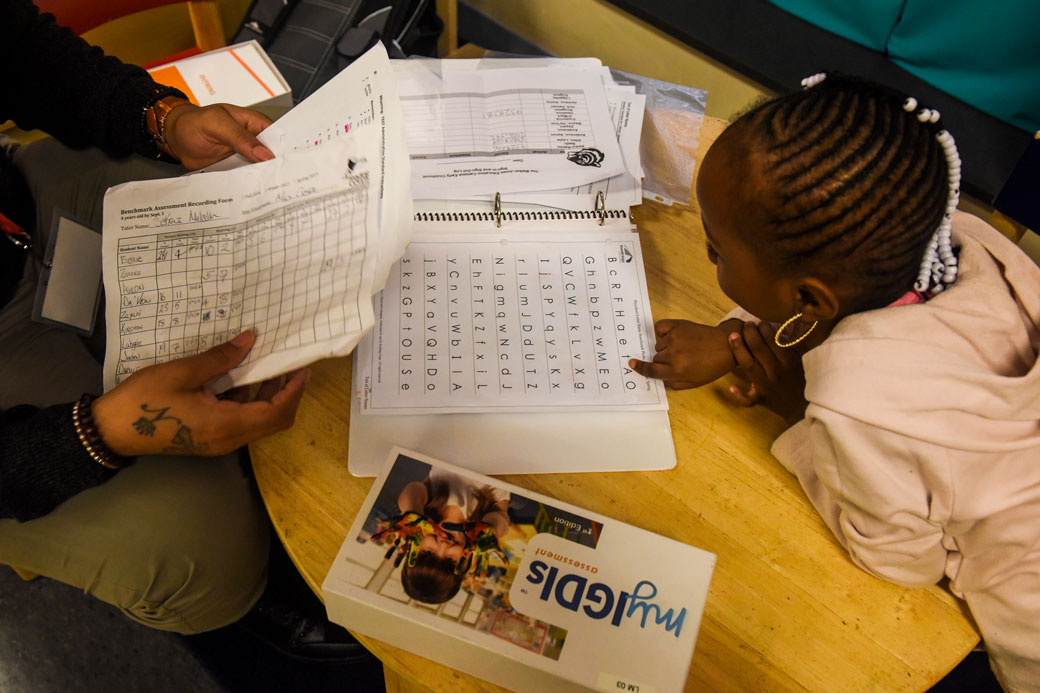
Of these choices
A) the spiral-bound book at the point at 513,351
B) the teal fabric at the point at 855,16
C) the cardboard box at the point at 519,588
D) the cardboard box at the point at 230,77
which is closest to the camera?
the cardboard box at the point at 519,588

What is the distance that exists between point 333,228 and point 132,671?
0.90m

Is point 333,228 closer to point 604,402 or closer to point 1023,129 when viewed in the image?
point 604,402

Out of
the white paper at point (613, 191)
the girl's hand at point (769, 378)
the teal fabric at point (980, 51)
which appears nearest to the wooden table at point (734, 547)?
the girl's hand at point (769, 378)

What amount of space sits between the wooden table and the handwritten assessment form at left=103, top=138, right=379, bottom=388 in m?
0.12

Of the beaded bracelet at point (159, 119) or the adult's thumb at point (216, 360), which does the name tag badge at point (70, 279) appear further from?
the adult's thumb at point (216, 360)

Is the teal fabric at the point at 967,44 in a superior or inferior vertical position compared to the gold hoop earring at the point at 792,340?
superior

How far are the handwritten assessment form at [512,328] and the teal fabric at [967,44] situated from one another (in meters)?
0.97

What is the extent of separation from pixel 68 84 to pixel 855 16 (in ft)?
4.79

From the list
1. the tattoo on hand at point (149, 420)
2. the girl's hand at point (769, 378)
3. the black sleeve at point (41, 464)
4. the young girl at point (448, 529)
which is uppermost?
the girl's hand at point (769, 378)

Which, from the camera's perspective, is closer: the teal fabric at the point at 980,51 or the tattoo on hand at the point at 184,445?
the tattoo on hand at the point at 184,445

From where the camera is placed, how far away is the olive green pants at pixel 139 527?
695 millimetres

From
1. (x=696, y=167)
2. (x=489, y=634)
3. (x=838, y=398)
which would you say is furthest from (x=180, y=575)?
(x=696, y=167)

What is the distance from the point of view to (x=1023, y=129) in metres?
1.37

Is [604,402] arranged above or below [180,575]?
above
